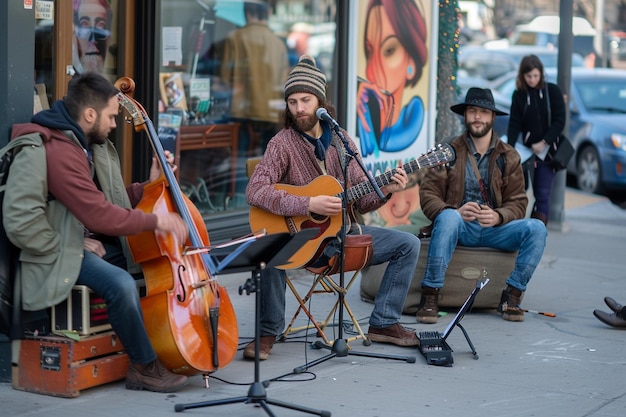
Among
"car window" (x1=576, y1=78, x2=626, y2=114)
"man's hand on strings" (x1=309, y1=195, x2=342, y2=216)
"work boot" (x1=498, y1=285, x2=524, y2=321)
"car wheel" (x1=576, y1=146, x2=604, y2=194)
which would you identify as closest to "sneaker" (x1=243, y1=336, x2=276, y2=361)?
"man's hand on strings" (x1=309, y1=195, x2=342, y2=216)

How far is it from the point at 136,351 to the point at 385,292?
1724 mm

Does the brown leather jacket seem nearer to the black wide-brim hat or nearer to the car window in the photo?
the black wide-brim hat

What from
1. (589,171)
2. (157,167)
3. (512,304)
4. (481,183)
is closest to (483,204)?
(481,183)

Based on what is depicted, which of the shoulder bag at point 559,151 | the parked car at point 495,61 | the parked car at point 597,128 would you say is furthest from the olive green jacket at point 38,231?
the parked car at point 495,61

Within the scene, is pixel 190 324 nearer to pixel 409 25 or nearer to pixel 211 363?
pixel 211 363

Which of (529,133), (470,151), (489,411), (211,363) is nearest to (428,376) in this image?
(489,411)

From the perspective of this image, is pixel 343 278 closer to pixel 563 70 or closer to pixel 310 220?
pixel 310 220

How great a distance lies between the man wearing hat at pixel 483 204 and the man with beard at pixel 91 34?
2353mm

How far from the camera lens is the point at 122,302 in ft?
16.1

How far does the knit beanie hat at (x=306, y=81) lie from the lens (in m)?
5.93

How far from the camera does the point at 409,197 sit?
10102 mm

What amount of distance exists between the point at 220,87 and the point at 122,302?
4.47 m

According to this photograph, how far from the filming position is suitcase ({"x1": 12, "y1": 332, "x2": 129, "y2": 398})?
5.02m

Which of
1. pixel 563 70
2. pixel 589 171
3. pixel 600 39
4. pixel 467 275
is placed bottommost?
pixel 467 275
